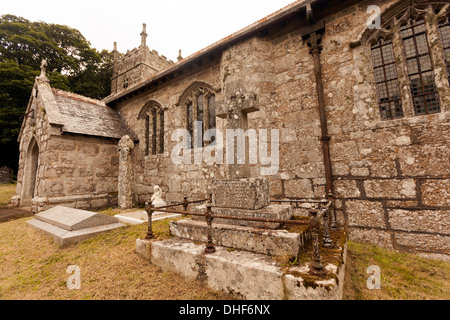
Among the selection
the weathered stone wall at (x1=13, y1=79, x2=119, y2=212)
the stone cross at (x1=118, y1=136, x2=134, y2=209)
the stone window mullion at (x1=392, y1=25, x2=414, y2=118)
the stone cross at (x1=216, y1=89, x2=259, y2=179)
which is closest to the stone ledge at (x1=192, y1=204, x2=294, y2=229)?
the stone cross at (x1=216, y1=89, x2=259, y2=179)

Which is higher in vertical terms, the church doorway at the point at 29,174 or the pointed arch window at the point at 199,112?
the pointed arch window at the point at 199,112

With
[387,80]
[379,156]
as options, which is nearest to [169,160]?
[379,156]

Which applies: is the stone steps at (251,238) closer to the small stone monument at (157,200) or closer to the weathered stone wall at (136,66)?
the small stone monument at (157,200)

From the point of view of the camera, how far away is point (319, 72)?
4.88 m

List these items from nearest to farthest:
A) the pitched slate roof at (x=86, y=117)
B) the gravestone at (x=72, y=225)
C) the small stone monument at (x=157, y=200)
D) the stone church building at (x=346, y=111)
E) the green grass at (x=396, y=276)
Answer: the green grass at (x=396, y=276) → the stone church building at (x=346, y=111) → the gravestone at (x=72, y=225) → the small stone monument at (x=157, y=200) → the pitched slate roof at (x=86, y=117)

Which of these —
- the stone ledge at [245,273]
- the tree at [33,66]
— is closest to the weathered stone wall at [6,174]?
the tree at [33,66]

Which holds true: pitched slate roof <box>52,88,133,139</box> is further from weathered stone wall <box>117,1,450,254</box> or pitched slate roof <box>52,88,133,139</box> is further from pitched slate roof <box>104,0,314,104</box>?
weathered stone wall <box>117,1,450,254</box>

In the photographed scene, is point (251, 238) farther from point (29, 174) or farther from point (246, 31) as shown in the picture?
point (29, 174)

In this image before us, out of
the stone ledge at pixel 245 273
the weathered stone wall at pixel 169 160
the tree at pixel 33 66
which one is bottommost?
the stone ledge at pixel 245 273

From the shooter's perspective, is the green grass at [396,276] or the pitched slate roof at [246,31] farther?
the pitched slate roof at [246,31]

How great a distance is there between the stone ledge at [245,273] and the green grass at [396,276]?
0.38 meters

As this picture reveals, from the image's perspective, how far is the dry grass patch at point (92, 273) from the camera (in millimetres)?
2520

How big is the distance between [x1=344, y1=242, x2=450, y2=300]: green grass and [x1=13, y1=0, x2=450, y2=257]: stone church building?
1.10ft
